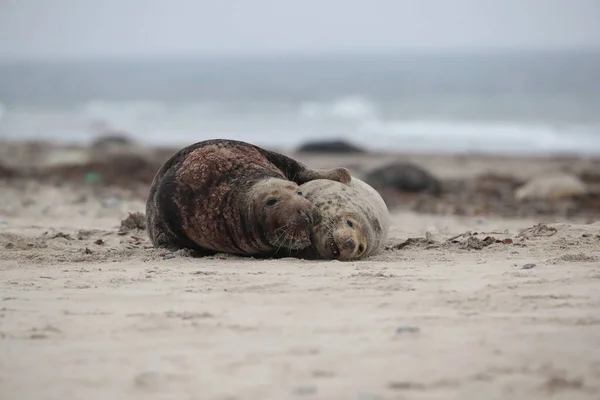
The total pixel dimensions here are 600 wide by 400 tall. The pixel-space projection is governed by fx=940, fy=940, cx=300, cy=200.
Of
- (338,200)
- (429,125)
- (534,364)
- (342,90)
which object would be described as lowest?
(534,364)

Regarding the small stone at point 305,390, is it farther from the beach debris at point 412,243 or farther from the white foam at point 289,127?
the white foam at point 289,127

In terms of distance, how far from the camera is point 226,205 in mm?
7031

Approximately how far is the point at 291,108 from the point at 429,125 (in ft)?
49.6

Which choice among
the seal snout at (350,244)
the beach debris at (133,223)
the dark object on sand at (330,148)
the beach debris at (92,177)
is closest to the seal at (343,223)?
the seal snout at (350,244)

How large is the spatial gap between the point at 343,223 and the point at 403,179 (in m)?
9.38

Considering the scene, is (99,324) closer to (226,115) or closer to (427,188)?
(427,188)

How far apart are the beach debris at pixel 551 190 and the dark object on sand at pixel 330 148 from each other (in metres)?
10.9

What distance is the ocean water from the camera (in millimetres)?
35812

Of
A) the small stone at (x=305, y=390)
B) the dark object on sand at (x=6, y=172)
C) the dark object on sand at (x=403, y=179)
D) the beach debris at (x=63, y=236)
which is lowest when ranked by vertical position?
the small stone at (x=305, y=390)

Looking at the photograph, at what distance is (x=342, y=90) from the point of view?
2776 inches

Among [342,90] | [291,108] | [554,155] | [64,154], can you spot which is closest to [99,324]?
[64,154]

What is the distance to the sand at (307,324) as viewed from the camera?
12.1 feet

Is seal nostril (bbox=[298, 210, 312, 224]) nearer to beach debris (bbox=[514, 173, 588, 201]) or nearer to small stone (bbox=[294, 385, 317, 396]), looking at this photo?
small stone (bbox=[294, 385, 317, 396])

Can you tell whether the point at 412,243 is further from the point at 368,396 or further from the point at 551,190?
the point at 551,190
